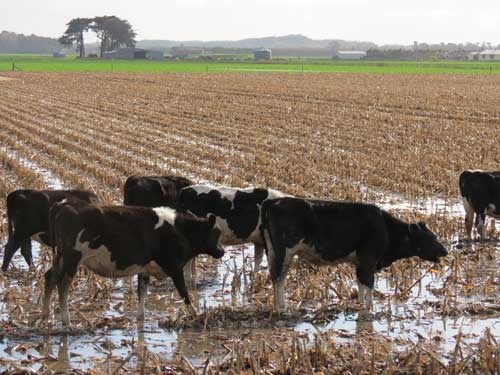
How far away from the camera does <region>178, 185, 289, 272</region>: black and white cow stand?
12.2 metres

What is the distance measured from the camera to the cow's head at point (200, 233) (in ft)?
34.7

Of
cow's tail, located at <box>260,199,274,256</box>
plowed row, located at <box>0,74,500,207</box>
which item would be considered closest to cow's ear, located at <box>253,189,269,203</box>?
cow's tail, located at <box>260,199,274,256</box>

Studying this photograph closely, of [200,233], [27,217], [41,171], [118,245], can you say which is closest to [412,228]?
[200,233]

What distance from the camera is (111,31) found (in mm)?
183875

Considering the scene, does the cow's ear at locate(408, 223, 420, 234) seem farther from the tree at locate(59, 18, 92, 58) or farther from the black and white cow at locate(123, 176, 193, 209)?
the tree at locate(59, 18, 92, 58)

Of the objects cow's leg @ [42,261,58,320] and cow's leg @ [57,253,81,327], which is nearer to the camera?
cow's leg @ [57,253,81,327]

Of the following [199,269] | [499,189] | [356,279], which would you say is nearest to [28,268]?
[199,269]

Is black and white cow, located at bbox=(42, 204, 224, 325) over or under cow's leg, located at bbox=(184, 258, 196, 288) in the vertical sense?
over

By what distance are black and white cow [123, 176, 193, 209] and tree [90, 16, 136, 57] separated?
173 m

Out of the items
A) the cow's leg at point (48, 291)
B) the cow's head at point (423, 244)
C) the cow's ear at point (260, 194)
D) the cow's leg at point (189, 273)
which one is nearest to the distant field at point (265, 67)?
the cow's ear at point (260, 194)

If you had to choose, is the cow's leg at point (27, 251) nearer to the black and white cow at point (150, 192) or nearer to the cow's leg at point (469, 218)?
the black and white cow at point (150, 192)

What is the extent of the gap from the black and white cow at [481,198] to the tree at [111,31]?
172539mm

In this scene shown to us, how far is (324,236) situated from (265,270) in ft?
6.49

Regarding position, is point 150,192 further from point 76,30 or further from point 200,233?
point 76,30
